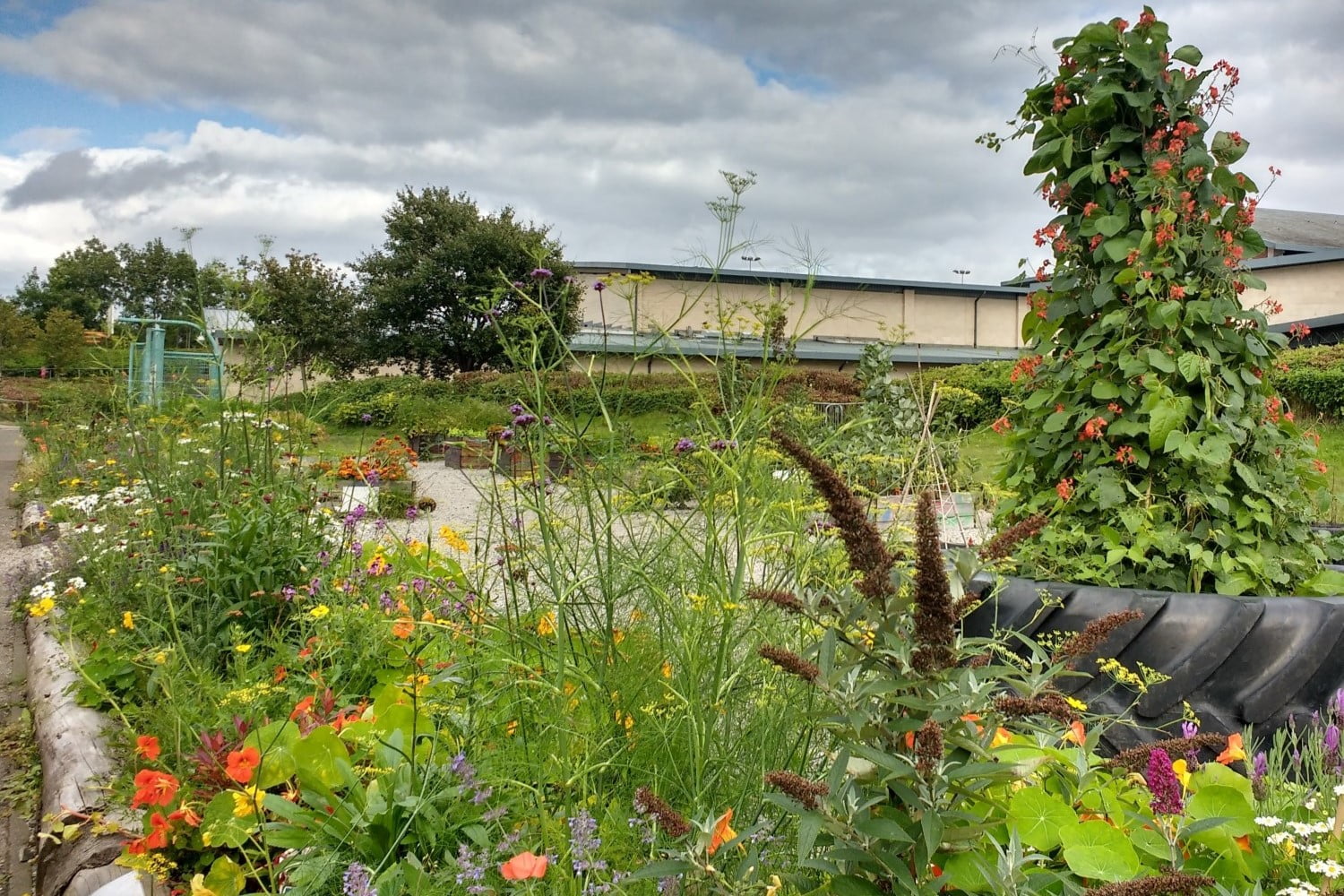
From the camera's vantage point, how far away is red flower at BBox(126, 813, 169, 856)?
173 cm

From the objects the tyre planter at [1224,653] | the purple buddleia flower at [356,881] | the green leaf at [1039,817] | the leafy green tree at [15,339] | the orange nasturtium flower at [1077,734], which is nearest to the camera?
the green leaf at [1039,817]

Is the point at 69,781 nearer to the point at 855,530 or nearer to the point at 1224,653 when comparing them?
the point at 855,530

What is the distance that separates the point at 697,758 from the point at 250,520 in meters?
2.37

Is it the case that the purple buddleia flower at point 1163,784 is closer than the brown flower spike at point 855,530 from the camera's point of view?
No

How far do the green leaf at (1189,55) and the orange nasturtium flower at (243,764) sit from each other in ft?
10.1

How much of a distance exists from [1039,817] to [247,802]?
4.65 feet

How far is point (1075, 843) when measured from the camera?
118 cm

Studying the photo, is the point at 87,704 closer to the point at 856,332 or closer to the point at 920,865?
the point at 920,865

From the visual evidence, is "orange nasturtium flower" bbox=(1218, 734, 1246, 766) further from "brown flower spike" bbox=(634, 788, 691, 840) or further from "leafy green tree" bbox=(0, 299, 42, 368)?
"leafy green tree" bbox=(0, 299, 42, 368)

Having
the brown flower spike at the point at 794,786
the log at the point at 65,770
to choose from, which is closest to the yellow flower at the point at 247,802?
the log at the point at 65,770

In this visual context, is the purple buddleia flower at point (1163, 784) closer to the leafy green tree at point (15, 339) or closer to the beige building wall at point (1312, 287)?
the beige building wall at point (1312, 287)

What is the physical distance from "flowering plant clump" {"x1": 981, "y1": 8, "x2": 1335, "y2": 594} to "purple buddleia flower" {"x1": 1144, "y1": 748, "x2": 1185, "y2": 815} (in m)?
1.36

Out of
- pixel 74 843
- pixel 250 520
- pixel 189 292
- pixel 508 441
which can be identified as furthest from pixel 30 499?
pixel 508 441

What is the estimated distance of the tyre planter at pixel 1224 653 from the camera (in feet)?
6.75
